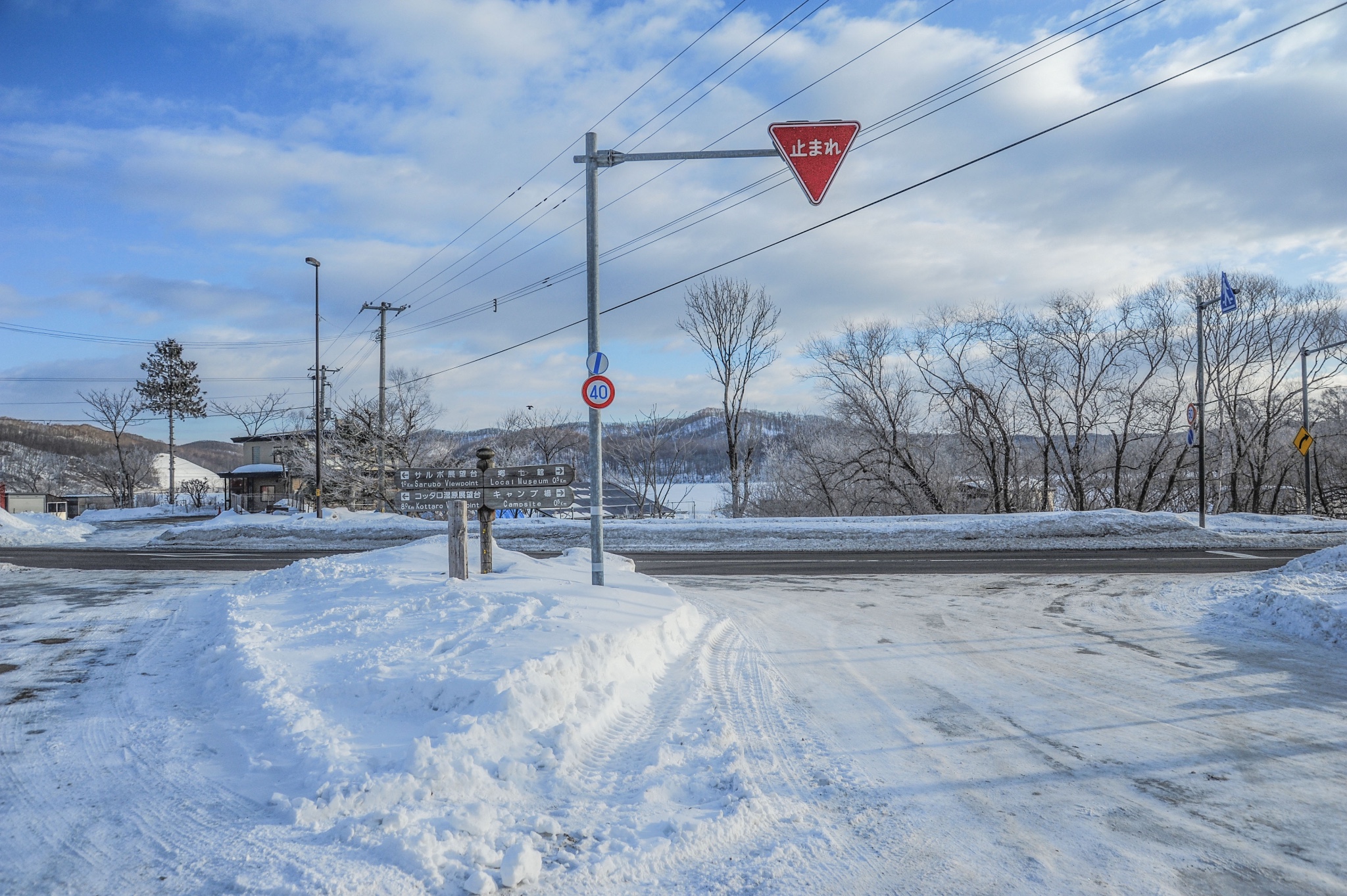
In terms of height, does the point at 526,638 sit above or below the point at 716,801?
above

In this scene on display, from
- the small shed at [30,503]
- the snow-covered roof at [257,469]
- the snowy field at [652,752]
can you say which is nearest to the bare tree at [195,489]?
the snow-covered roof at [257,469]

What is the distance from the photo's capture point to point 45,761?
15.3 ft

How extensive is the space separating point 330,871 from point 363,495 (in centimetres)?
3775

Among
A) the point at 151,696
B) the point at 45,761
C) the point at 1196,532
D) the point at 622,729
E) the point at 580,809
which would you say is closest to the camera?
the point at 580,809

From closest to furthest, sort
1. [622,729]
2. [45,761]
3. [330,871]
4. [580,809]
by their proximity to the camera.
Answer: [330,871], [580,809], [45,761], [622,729]

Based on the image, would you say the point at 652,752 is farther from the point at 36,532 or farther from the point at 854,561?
the point at 36,532

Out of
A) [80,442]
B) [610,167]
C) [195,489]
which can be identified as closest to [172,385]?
[195,489]

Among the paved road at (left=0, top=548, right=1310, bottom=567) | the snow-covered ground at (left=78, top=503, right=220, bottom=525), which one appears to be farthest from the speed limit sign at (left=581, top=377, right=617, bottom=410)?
the snow-covered ground at (left=78, top=503, right=220, bottom=525)

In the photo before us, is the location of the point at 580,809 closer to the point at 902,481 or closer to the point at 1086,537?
the point at 1086,537

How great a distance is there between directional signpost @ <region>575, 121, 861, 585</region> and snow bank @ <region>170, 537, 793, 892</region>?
1.75 meters

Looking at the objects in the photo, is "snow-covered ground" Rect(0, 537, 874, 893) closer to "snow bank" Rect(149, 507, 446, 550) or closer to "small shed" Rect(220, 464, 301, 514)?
"snow bank" Rect(149, 507, 446, 550)

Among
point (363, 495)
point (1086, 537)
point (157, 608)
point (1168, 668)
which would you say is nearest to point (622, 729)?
point (1168, 668)

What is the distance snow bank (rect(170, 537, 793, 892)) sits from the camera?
3566mm

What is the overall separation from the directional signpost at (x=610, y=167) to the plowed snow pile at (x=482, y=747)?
6.29 ft
